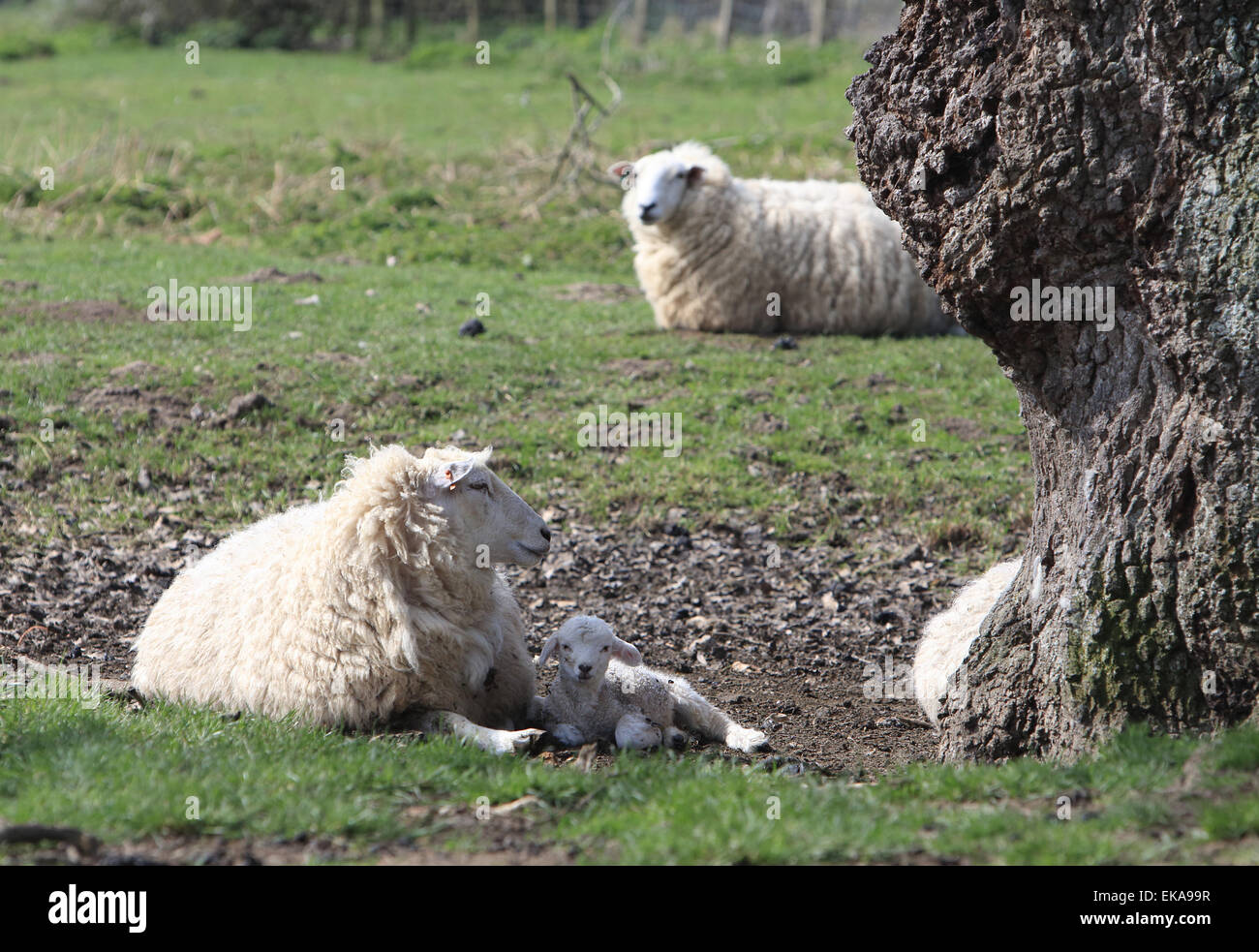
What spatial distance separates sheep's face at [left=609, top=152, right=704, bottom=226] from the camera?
11.9 metres

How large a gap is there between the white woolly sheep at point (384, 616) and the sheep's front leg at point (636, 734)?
47 cm

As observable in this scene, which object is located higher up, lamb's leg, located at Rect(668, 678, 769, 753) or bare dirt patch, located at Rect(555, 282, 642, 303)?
bare dirt patch, located at Rect(555, 282, 642, 303)

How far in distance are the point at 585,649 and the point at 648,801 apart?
4.40 feet

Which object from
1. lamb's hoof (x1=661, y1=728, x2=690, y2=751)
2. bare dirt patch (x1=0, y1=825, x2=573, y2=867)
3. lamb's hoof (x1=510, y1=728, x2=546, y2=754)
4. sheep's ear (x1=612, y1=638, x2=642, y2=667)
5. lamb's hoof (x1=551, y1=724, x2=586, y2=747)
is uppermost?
bare dirt patch (x1=0, y1=825, x2=573, y2=867)

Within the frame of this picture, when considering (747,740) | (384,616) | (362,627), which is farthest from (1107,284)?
(362,627)

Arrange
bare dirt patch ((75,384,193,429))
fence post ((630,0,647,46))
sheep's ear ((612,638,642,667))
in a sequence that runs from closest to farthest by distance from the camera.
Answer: sheep's ear ((612,638,642,667)) < bare dirt patch ((75,384,193,429)) < fence post ((630,0,647,46))

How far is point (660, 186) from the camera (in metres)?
11.9

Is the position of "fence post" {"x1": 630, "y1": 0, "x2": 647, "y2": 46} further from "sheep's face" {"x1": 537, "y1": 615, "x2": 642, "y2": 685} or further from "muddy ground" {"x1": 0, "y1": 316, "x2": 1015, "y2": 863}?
"sheep's face" {"x1": 537, "y1": 615, "x2": 642, "y2": 685}

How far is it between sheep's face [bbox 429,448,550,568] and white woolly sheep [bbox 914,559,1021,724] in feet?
6.55

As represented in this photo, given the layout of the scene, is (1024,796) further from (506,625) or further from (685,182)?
(685,182)

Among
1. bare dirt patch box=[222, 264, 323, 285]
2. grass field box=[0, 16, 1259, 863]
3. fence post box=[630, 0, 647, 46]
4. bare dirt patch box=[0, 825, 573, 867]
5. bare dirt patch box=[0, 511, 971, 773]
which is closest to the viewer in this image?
bare dirt patch box=[0, 825, 573, 867]

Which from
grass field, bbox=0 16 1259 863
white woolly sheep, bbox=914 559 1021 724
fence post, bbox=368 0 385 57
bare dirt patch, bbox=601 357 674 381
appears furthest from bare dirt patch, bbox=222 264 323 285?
fence post, bbox=368 0 385 57

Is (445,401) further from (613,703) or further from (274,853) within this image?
(274,853)

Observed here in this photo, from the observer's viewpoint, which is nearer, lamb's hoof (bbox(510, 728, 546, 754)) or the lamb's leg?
lamb's hoof (bbox(510, 728, 546, 754))
